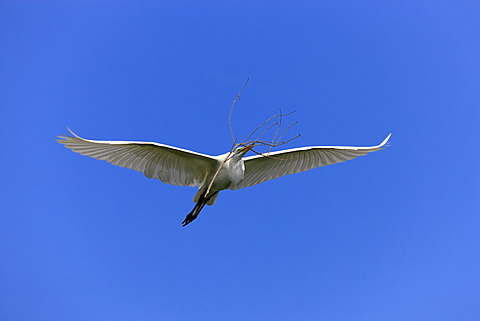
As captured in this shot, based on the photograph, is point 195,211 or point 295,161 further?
point 295,161

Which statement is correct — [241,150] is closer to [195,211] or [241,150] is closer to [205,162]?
[205,162]

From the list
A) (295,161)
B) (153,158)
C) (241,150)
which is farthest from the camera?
(295,161)

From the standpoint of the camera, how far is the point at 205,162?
1026 centimetres

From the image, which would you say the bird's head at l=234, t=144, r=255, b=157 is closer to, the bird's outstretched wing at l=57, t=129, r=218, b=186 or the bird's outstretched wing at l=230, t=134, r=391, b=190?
the bird's outstretched wing at l=57, t=129, r=218, b=186

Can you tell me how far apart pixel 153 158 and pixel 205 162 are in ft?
3.52

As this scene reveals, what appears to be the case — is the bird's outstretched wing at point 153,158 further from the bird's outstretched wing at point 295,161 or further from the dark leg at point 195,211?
the bird's outstretched wing at point 295,161

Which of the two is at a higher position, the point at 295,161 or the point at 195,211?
the point at 295,161

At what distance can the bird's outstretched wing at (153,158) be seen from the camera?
380 inches

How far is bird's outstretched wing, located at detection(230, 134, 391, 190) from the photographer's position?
11000 millimetres

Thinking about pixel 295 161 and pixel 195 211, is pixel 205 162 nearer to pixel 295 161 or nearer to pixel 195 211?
pixel 195 211

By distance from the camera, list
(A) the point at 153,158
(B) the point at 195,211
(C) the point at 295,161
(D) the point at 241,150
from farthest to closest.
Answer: (C) the point at 295,161, (B) the point at 195,211, (A) the point at 153,158, (D) the point at 241,150

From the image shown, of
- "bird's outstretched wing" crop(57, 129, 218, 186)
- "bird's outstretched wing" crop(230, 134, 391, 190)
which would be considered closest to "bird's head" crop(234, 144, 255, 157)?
"bird's outstretched wing" crop(57, 129, 218, 186)

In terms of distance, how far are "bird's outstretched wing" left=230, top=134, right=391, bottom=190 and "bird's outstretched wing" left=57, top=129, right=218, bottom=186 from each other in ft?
3.23

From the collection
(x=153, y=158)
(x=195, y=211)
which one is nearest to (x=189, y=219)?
(x=195, y=211)
